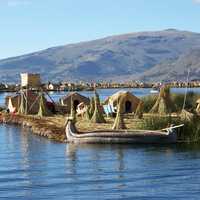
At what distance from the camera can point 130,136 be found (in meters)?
30.7

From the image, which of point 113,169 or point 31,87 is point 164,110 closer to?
point 113,169

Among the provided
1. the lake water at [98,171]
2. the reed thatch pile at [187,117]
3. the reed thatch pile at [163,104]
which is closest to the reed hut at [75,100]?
the reed thatch pile at [163,104]

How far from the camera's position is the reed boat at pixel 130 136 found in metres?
30.5

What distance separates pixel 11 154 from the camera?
2930cm

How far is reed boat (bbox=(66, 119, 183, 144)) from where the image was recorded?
100 ft

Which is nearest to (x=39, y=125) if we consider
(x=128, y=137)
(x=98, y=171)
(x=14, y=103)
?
(x=128, y=137)

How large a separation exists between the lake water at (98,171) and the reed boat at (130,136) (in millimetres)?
447

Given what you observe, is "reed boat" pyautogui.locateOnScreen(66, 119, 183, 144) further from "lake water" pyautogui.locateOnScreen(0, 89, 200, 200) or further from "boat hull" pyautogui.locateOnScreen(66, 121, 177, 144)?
"lake water" pyautogui.locateOnScreen(0, 89, 200, 200)

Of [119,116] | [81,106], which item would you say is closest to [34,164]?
[119,116]

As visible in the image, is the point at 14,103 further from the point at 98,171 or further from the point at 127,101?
the point at 98,171

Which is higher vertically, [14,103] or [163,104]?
[14,103]

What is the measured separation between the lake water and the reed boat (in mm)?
447

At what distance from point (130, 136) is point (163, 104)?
33.9 ft

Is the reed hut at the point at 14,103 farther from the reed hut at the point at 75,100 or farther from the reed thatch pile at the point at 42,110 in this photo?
the reed thatch pile at the point at 42,110
